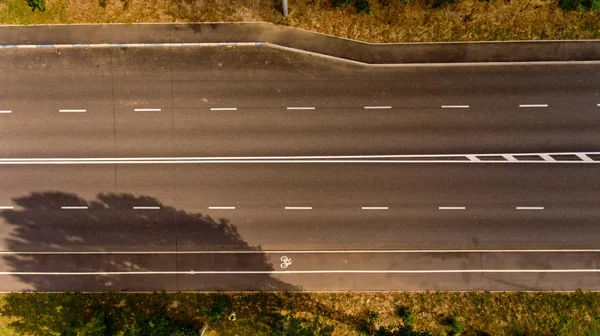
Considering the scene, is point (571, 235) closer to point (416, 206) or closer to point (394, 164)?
point (416, 206)

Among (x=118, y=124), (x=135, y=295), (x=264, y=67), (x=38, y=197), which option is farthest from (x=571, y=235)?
(x=38, y=197)

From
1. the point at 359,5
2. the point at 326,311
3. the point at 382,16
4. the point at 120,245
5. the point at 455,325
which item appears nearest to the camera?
the point at 455,325

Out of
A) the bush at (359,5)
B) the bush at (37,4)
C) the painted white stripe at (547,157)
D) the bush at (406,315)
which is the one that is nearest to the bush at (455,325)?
the bush at (406,315)

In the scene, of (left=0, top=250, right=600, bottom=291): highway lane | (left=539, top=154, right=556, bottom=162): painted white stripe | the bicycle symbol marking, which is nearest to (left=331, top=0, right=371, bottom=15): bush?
(left=539, top=154, right=556, bottom=162): painted white stripe

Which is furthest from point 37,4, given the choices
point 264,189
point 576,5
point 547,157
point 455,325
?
point 576,5

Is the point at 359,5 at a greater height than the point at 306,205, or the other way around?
the point at 359,5

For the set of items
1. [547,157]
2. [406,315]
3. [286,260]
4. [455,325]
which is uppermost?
[547,157]

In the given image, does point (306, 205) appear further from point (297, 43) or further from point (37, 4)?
point (37, 4)

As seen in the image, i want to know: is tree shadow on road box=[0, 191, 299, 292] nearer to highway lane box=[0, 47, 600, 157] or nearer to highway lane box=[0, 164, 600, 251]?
highway lane box=[0, 164, 600, 251]

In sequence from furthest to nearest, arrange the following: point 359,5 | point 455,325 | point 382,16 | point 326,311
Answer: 1. point 382,16
2. point 359,5
3. point 326,311
4. point 455,325
